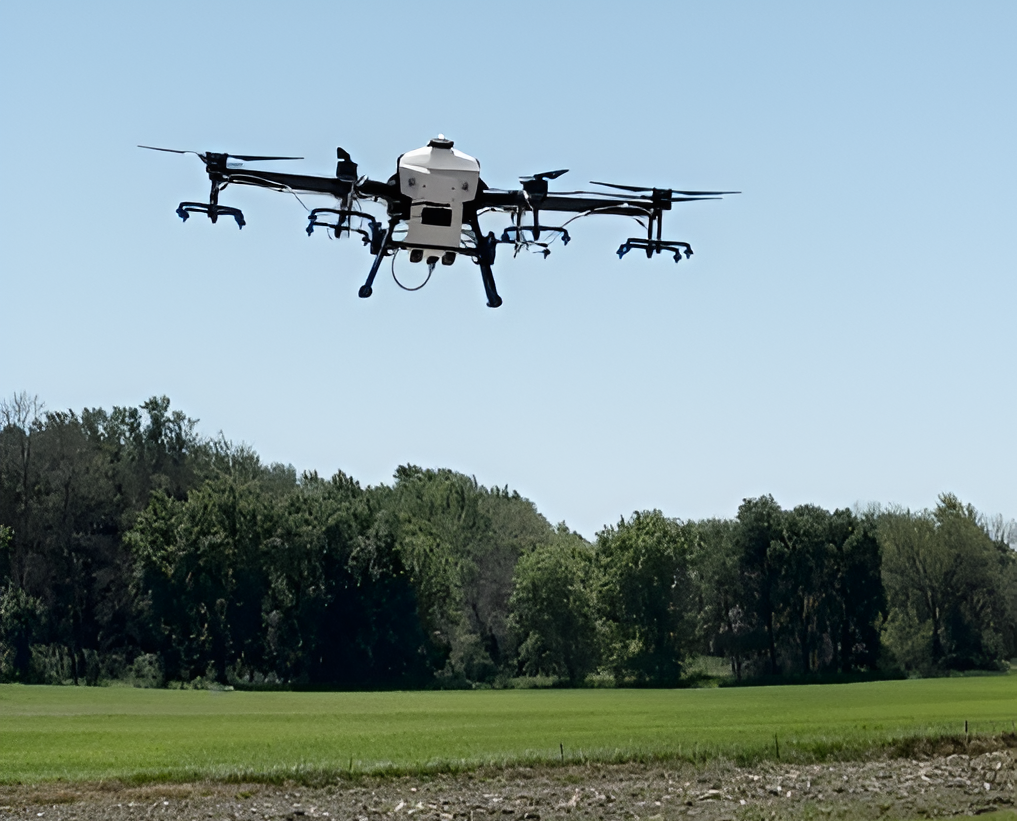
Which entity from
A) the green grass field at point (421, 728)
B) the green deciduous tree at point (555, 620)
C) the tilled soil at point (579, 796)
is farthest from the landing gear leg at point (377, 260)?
the green deciduous tree at point (555, 620)

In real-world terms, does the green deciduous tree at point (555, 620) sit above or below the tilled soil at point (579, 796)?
above

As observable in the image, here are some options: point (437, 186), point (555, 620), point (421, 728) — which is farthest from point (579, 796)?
point (555, 620)

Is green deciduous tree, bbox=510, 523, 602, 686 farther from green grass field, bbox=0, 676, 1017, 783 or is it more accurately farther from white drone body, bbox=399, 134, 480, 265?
white drone body, bbox=399, 134, 480, 265

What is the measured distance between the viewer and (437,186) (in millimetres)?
26328

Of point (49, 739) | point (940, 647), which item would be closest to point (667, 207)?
point (49, 739)

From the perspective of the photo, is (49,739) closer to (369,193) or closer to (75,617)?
(369,193)

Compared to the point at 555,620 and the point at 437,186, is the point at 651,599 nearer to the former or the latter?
the point at 555,620

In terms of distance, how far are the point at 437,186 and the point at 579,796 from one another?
54.9ft

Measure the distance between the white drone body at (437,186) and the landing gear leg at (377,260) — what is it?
453 millimetres

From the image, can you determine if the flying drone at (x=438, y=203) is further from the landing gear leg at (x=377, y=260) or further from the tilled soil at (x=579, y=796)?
the tilled soil at (x=579, y=796)

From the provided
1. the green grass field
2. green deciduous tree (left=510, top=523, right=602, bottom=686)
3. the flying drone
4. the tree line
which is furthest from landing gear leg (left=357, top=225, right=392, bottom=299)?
green deciduous tree (left=510, top=523, right=602, bottom=686)

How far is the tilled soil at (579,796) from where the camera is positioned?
32.4m

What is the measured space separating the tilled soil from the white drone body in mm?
13783

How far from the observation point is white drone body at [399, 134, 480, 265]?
2616cm
